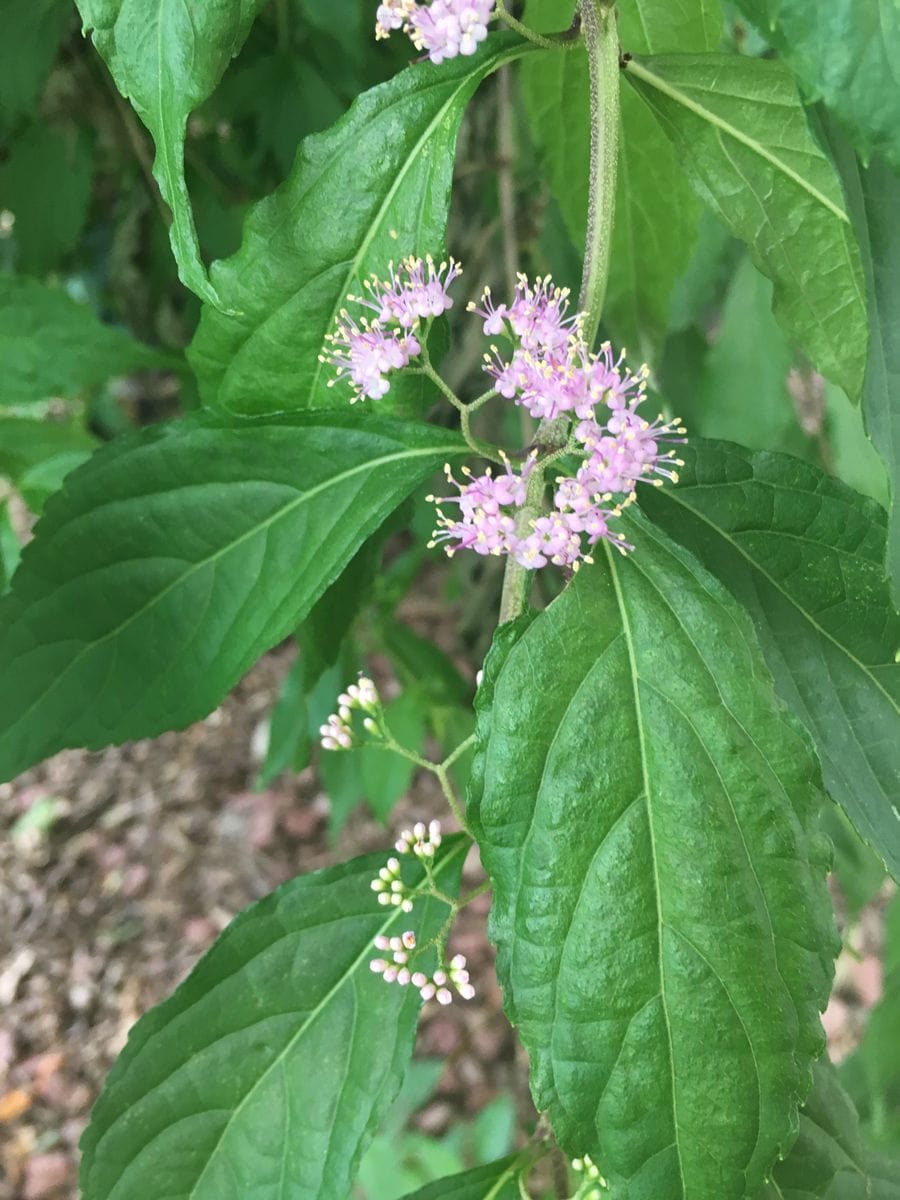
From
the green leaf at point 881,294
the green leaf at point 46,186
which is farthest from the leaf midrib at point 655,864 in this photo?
the green leaf at point 46,186

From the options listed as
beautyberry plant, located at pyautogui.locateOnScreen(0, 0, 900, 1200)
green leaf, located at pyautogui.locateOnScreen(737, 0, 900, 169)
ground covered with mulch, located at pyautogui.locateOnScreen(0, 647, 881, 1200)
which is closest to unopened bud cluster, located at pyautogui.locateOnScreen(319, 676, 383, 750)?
beautyberry plant, located at pyautogui.locateOnScreen(0, 0, 900, 1200)

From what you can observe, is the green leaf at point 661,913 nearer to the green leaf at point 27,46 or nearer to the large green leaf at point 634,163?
the large green leaf at point 634,163

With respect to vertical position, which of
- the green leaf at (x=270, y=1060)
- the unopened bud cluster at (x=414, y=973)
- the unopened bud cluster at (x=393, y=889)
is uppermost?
the unopened bud cluster at (x=393, y=889)

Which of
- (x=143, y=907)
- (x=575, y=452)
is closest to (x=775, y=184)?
(x=575, y=452)

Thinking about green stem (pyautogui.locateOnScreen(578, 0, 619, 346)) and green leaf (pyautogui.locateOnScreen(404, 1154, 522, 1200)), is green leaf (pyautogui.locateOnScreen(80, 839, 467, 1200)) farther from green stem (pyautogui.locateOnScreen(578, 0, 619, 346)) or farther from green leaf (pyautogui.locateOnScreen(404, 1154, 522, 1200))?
green stem (pyautogui.locateOnScreen(578, 0, 619, 346))

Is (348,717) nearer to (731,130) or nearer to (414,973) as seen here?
(414,973)

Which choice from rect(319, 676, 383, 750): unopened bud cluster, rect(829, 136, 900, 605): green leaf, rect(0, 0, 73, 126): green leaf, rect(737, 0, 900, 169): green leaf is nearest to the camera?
rect(737, 0, 900, 169): green leaf
